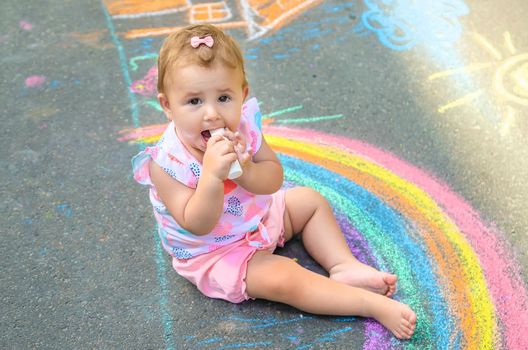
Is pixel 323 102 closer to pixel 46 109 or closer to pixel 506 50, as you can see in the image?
pixel 506 50

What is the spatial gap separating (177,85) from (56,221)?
36.1 inches

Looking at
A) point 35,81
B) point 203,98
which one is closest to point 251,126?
point 203,98

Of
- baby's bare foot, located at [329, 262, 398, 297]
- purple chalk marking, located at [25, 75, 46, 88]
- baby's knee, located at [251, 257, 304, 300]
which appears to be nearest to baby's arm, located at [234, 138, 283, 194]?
baby's knee, located at [251, 257, 304, 300]

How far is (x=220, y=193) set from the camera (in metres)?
1.66

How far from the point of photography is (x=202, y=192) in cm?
165

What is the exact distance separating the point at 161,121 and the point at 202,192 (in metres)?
1.10

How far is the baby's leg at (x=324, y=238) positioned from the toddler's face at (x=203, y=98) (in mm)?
477

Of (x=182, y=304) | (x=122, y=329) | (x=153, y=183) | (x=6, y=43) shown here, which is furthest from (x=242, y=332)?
(x=6, y=43)

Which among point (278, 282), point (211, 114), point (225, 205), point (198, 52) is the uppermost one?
point (198, 52)

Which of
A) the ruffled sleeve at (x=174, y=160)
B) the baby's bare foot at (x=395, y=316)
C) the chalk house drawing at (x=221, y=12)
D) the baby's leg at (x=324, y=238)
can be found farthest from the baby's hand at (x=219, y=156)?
the chalk house drawing at (x=221, y=12)

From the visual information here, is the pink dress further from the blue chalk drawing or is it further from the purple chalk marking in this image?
the blue chalk drawing

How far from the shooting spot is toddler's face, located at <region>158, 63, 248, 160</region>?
1600mm

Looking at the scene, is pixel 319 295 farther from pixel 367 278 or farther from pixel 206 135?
pixel 206 135

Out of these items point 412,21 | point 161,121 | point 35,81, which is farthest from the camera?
point 412,21
